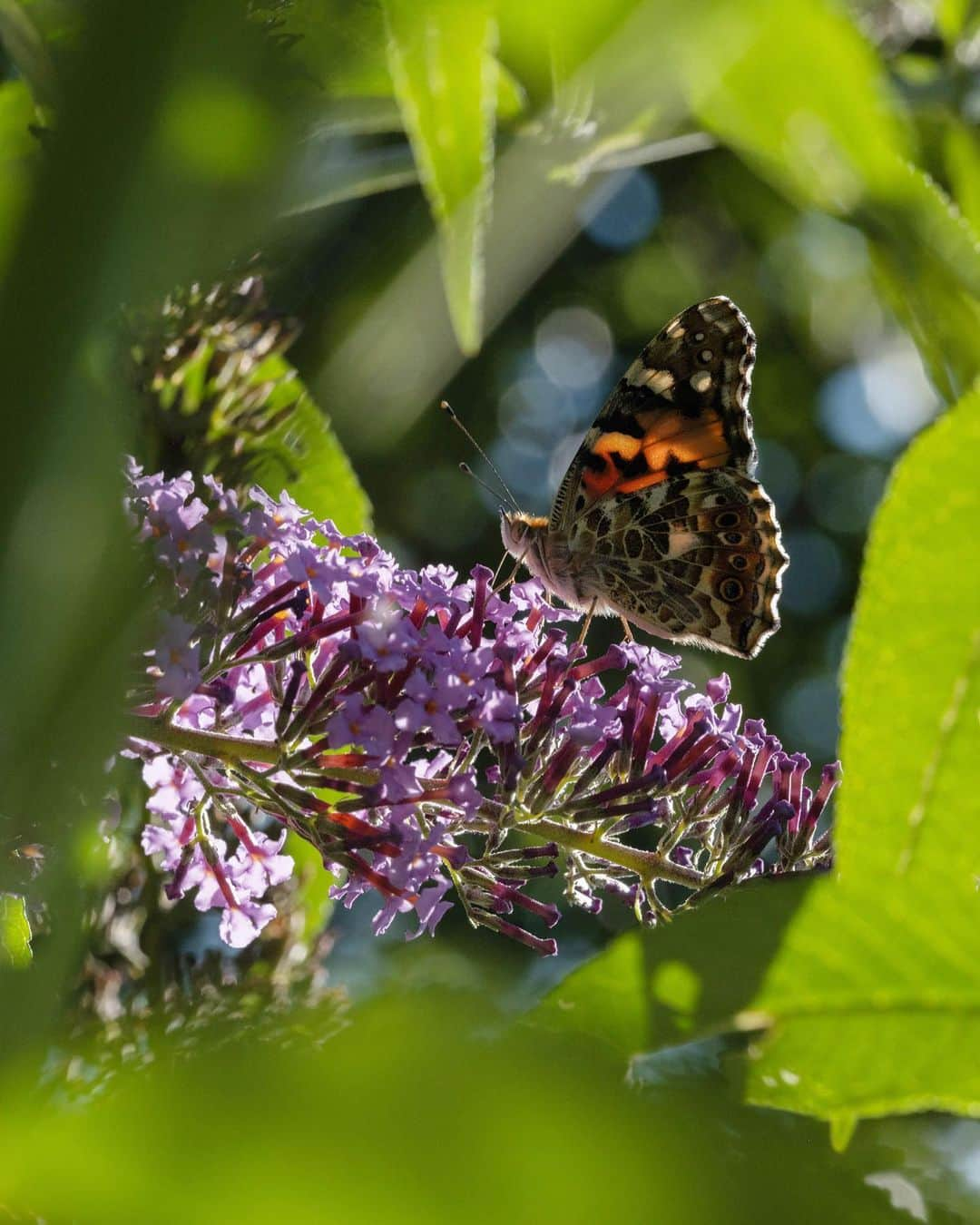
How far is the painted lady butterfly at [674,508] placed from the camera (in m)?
1.84

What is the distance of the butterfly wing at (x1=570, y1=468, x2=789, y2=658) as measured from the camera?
5.97ft

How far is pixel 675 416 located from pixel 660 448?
55 millimetres

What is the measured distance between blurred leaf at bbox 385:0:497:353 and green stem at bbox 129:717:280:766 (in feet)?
2.55

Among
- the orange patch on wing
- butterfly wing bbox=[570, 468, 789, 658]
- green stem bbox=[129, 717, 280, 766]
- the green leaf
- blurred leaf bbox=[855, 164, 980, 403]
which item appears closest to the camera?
blurred leaf bbox=[855, 164, 980, 403]

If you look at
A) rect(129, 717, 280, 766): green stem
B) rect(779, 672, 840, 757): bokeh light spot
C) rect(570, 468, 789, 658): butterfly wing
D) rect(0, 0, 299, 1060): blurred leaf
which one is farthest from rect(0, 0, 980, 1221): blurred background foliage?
rect(779, 672, 840, 757): bokeh light spot

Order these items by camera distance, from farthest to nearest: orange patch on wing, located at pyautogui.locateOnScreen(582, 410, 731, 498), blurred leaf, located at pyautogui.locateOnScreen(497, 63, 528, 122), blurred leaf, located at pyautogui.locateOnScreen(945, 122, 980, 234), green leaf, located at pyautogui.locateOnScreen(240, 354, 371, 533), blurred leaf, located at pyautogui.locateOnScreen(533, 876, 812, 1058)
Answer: orange patch on wing, located at pyautogui.locateOnScreen(582, 410, 731, 498), green leaf, located at pyautogui.locateOnScreen(240, 354, 371, 533), blurred leaf, located at pyautogui.locateOnScreen(497, 63, 528, 122), blurred leaf, located at pyautogui.locateOnScreen(945, 122, 980, 234), blurred leaf, located at pyautogui.locateOnScreen(533, 876, 812, 1058)

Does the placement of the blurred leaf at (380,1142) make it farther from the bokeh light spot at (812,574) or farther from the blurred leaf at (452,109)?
the bokeh light spot at (812,574)

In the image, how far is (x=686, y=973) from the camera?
35 cm

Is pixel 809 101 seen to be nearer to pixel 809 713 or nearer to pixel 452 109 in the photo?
pixel 452 109

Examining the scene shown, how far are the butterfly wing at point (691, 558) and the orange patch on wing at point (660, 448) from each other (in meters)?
0.02

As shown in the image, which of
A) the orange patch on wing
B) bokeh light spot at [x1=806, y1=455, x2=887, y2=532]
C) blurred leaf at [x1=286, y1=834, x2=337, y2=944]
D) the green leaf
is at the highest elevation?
the green leaf

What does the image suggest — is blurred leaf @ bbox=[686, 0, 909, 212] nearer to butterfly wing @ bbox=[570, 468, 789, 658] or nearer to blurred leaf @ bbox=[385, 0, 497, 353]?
blurred leaf @ bbox=[385, 0, 497, 353]

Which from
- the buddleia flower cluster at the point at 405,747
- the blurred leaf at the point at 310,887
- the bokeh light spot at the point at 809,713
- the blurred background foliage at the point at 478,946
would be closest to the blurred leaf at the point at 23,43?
the blurred background foliage at the point at 478,946

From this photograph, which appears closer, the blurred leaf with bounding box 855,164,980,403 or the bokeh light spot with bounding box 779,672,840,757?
the blurred leaf with bounding box 855,164,980,403
